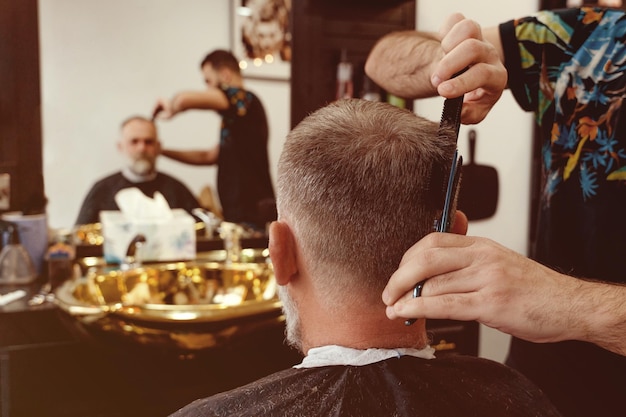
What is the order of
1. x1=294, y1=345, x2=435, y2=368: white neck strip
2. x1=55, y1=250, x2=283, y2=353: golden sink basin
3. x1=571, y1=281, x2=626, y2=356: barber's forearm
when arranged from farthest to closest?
1. x1=55, y1=250, x2=283, y2=353: golden sink basin
2. x1=294, y1=345, x2=435, y2=368: white neck strip
3. x1=571, y1=281, x2=626, y2=356: barber's forearm

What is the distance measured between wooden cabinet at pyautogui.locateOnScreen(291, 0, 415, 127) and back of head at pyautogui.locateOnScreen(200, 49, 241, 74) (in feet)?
0.98

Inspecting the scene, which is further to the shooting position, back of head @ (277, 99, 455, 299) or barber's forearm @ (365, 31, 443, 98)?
barber's forearm @ (365, 31, 443, 98)

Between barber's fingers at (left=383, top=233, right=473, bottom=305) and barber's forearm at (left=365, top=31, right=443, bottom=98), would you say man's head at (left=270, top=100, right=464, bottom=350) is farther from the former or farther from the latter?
barber's forearm at (left=365, top=31, right=443, bottom=98)

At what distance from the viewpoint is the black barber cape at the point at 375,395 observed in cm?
105

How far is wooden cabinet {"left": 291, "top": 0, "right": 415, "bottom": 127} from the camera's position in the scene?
2.64 m

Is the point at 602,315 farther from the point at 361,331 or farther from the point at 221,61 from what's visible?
the point at 221,61

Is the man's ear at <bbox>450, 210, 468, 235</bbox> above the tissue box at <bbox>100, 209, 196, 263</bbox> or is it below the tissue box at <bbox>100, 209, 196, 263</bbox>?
above

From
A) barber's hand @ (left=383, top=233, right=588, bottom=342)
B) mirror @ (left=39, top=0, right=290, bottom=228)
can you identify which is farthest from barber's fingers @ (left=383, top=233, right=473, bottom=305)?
mirror @ (left=39, top=0, right=290, bottom=228)

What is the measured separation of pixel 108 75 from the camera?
7.15ft

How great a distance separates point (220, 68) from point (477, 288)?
1.73 m

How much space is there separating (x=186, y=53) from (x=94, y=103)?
1.25 ft

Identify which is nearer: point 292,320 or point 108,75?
point 292,320

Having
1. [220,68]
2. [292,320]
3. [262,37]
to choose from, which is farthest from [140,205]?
[292,320]

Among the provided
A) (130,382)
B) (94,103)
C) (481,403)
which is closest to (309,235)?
(481,403)
